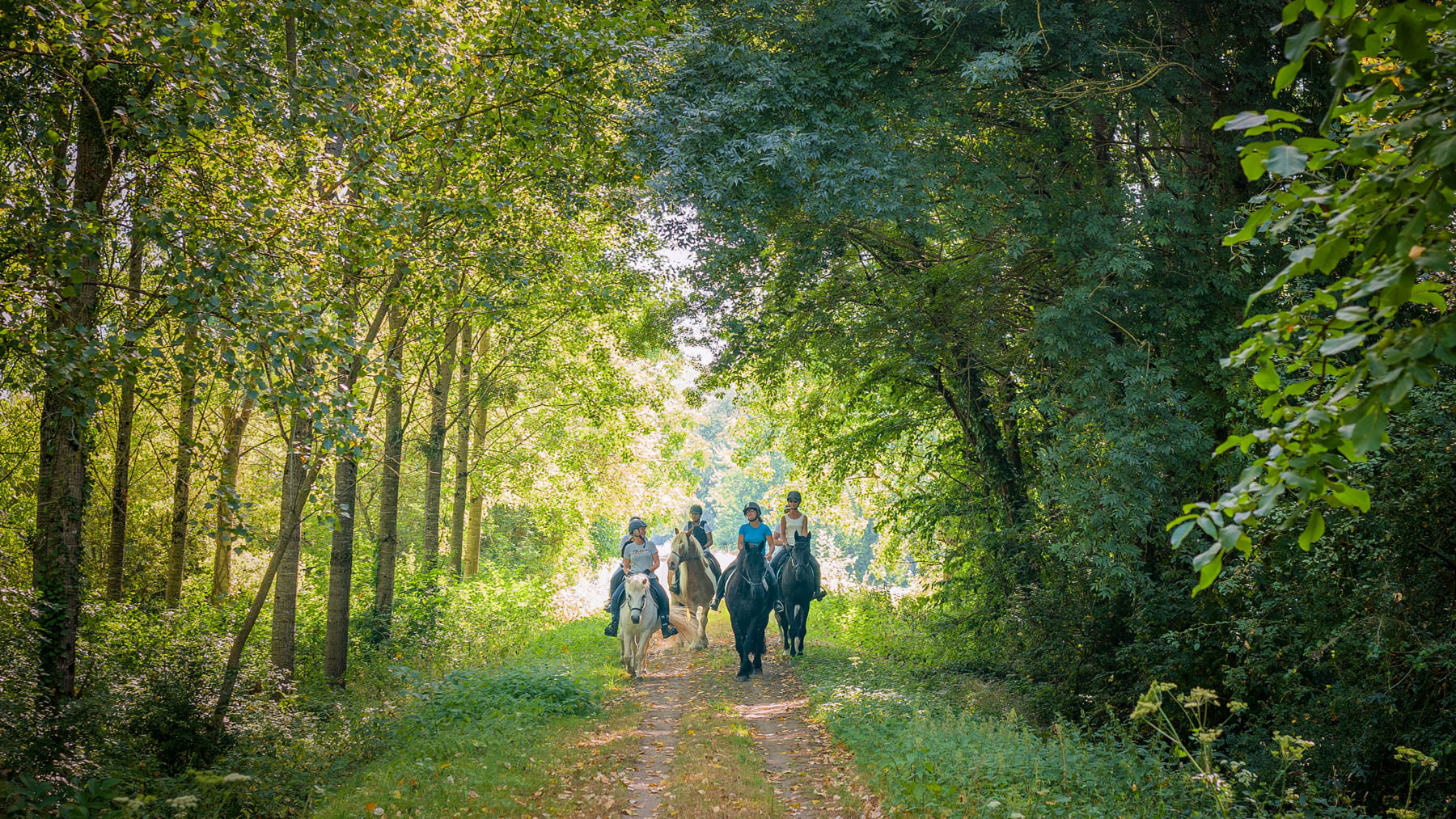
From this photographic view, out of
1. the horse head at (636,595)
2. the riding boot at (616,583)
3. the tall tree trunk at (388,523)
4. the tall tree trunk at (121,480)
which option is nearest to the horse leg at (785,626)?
the riding boot at (616,583)

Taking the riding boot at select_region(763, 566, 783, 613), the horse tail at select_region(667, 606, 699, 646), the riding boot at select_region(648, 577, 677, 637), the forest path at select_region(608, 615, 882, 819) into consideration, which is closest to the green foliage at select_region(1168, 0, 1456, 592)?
the forest path at select_region(608, 615, 882, 819)

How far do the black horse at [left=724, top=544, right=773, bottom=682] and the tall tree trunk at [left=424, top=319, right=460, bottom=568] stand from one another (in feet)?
19.8

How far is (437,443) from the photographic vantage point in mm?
15781

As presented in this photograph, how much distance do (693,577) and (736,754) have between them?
846cm

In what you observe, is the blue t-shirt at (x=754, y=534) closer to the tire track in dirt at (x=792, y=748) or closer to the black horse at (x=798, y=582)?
the black horse at (x=798, y=582)

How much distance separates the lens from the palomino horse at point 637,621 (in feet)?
44.2

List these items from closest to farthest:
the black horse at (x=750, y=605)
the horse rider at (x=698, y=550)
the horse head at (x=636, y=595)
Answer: the horse head at (x=636, y=595) < the black horse at (x=750, y=605) < the horse rider at (x=698, y=550)

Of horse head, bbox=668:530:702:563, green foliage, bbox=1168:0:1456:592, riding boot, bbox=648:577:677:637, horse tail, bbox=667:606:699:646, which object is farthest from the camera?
horse head, bbox=668:530:702:563

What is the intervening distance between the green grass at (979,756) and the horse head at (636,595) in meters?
A: 2.79

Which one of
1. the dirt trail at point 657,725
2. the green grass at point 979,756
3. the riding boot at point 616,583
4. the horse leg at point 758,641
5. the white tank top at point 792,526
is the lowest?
the dirt trail at point 657,725

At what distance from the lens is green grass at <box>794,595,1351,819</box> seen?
229 inches

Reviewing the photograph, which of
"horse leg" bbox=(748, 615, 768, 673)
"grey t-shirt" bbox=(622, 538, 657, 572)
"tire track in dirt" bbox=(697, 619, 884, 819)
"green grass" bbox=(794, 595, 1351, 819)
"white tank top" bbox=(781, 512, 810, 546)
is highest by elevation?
"white tank top" bbox=(781, 512, 810, 546)

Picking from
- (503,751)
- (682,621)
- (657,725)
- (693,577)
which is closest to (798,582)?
(682,621)

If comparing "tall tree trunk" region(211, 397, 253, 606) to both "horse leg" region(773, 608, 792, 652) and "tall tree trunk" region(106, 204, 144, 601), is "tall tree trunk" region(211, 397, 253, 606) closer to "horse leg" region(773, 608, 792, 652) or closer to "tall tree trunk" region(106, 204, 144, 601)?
"tall tree trunk" region(106, 204, 144, 601)
